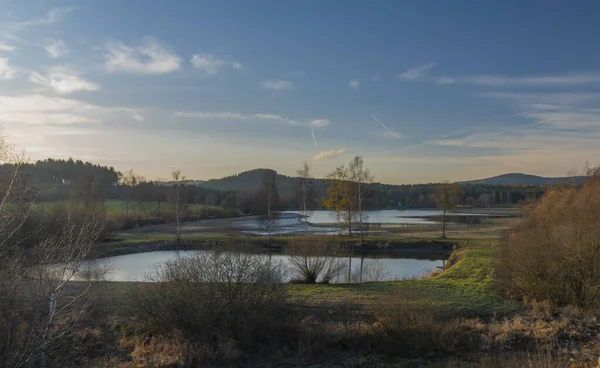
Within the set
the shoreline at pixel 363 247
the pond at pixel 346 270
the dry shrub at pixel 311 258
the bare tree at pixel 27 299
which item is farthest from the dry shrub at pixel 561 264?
the shoreline at pixel 363 247

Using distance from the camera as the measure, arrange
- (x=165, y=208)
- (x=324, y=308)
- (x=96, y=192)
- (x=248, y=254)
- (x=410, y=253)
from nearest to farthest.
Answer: (x=248, y=254)
(x=324, y=308)
(x=410, y=253)
(x=96, y=192)
(x=165, y=208)

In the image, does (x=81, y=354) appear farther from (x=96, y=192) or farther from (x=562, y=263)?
(x=96, y=192)

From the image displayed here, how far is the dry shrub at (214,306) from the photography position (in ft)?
36.7

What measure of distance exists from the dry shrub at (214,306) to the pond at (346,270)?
11596mm

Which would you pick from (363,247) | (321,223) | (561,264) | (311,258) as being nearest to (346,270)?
(311,258)

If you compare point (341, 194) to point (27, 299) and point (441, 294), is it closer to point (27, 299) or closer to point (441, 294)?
point (441, 294)

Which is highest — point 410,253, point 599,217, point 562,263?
point 599,217

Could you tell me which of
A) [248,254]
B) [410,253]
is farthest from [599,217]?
[410,253]

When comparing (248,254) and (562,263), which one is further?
(562,263)

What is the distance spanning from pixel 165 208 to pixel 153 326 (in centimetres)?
6450

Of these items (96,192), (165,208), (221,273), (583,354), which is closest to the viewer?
(583,354)

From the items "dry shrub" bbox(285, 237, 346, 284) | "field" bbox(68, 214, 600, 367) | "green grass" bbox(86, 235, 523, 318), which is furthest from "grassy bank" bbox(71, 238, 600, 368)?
"dry shrub" bbox(285, 237, 346, 284)

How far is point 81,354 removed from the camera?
37.5 ft

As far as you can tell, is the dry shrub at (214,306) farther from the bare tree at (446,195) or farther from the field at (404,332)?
the bare tree at (446,195)
